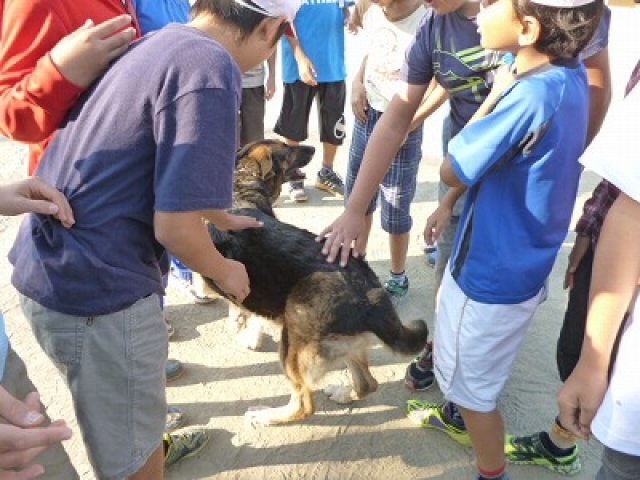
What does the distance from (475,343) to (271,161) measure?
1983mm

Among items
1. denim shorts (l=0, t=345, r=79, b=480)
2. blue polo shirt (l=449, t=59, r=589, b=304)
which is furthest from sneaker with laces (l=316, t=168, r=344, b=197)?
denim shorts (l=0, t=345, r=79, b=480)

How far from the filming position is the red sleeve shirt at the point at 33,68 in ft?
5.48

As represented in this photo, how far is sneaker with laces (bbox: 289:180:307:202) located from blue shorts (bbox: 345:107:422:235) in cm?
140

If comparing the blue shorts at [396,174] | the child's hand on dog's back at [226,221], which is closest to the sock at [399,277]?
the blue shorts at [396,174]

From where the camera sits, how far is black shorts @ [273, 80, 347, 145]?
508 centimetres

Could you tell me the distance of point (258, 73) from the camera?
4.61 metres

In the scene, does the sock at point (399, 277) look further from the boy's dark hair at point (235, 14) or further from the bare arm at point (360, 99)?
the boy's dark hair at point (235, 14)

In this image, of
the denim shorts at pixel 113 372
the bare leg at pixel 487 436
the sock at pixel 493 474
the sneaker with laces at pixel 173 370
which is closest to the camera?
the denim shorts at pixel 113 372

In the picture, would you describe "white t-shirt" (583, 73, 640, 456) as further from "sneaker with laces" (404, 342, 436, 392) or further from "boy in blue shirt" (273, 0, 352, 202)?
"boy in blue shirt" (273, 0, 352, 202)

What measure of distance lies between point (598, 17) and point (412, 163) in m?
1.88

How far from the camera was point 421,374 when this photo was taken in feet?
10.6

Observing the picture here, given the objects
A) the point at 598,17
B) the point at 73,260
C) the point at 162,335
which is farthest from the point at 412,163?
the point at 73,260

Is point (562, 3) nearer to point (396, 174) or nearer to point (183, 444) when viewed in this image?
point (396, 174)

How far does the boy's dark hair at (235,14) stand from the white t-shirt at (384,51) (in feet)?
6.08
